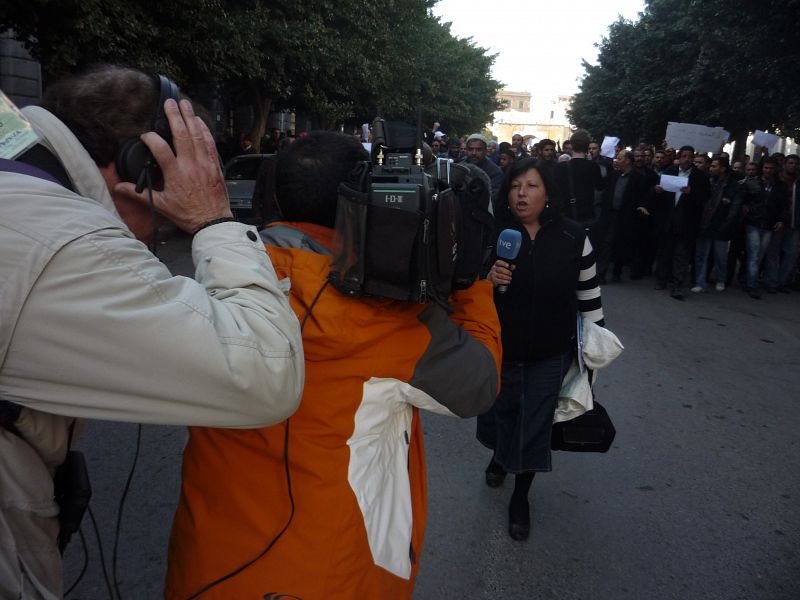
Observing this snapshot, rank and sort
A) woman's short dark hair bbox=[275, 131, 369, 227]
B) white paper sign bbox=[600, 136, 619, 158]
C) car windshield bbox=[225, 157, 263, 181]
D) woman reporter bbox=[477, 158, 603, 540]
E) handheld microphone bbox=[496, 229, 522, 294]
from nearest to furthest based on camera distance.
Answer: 1. woman's short dark hair bbox=[275, 131, 369, 227]
2. handheld microphone bbox=[496, 229, 522, 294]
3. woman reporter bbox=[477, 158, 603, 540]
4. car windshield bbox=[225, 157, 263, 181]
5. white paper sign bbox=[600, 136, 619, 158]

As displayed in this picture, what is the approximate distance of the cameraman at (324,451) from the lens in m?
1.42

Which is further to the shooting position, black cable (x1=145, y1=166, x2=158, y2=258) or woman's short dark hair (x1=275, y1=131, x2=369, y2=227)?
woman's short dark hair (x1=275, y1=131, x2=369, y2=227)

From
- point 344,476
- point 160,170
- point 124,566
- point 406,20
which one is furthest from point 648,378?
point 406,20

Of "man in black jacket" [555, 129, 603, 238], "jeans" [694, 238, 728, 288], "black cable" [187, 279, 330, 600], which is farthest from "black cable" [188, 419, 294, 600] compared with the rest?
"jeans" [694, 238, 728, 288]

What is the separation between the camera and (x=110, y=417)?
96 cm

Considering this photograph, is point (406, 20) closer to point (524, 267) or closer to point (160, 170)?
point (524, 267)

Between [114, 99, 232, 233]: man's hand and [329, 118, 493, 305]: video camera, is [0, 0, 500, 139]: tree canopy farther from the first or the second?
[114, 99, 232, 233]: man's hand

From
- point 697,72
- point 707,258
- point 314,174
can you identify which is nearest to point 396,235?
point 314,174

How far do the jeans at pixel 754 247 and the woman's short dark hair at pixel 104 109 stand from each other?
10321 mm

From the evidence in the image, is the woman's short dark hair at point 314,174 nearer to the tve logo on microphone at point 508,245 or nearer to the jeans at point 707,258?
the tve logo on microphone at point 508,245

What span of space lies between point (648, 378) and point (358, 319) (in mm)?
4924

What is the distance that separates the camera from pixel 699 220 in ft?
32.0

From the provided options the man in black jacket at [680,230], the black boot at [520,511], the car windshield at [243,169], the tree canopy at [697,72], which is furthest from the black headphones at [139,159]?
the car windshield at [243,169]

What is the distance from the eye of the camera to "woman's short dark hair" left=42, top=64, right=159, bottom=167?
120 centimetres
